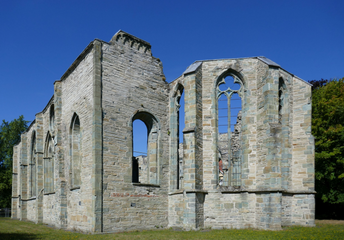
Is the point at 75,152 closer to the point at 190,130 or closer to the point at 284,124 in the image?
the point at 190,130

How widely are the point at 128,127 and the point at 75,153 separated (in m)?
3.41

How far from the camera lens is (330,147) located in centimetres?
1972

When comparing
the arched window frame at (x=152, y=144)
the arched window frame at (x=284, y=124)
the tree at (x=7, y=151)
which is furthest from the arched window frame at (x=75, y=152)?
the tree at (x=7, y=151)

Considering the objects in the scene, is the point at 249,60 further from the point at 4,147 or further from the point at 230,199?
the point at 4,147

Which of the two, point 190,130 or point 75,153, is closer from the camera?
point 190,130

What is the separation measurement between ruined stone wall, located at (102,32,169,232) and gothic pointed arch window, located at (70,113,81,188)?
9.20ft

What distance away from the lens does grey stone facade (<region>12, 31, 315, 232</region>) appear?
41.2ft

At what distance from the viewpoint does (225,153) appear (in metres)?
23.3

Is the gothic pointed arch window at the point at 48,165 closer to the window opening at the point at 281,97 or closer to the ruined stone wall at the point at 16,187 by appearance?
the ruined stone wall at the point at 16,187

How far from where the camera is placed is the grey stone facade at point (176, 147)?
12547mm

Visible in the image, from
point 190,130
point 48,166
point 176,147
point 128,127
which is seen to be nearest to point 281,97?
point 190,130

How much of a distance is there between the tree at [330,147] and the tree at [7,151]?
2966 centimetres

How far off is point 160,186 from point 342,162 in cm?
1157

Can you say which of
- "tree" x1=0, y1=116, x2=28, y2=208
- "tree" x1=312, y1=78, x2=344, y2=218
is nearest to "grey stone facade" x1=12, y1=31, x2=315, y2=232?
"tree" x1=312, y1=78, x2=344, y2=218
